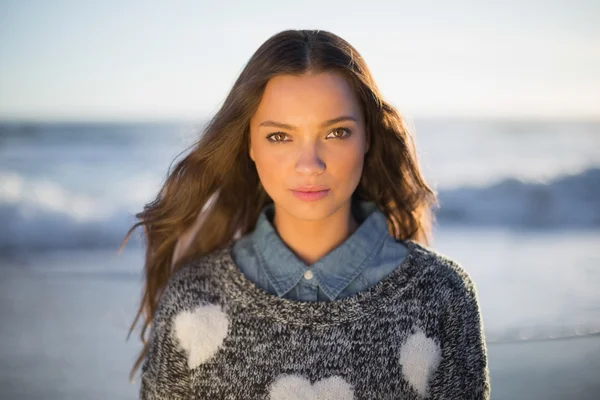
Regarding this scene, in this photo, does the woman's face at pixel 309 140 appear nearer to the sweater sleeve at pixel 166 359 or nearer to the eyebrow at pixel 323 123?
the eyebrow at pixel 323 123

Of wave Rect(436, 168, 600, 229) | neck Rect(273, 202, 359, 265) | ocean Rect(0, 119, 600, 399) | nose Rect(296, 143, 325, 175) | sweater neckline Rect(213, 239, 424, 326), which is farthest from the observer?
wave Rect(436, 168, 600, 229)

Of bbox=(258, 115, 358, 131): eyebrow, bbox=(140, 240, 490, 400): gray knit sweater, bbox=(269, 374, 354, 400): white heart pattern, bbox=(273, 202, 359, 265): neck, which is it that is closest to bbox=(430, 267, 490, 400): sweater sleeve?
bbox=(140, 240, 490, 400): gray knit sweater

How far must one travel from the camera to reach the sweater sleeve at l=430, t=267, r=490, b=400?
93.1 inches

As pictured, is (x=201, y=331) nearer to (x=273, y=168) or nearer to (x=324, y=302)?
(x=324, y=302)

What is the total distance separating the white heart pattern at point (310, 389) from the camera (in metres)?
2.37

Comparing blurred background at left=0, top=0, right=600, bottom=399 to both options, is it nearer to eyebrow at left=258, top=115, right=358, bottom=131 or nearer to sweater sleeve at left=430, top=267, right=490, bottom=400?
sweater sleeve at left=430, top=267, right=490, bottom=400

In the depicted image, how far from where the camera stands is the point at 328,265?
250 centimetres

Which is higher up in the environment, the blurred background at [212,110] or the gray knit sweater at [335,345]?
the blurred background at [212,110]

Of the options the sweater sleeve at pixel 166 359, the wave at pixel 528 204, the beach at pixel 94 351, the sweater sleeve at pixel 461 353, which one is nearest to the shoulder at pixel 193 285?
the sweater sleeve at pixel 166 359

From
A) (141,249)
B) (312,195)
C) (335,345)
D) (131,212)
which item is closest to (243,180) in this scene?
(312,195)

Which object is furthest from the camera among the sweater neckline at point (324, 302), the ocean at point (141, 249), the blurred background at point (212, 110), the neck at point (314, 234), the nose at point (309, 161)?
the blurred background at point (212, 110)

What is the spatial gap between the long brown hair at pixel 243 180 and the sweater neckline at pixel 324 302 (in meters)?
0.31

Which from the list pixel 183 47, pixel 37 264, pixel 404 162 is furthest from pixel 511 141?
pixel 404 162

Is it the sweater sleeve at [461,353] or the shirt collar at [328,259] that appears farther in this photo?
the shirt collar at [328,259]
